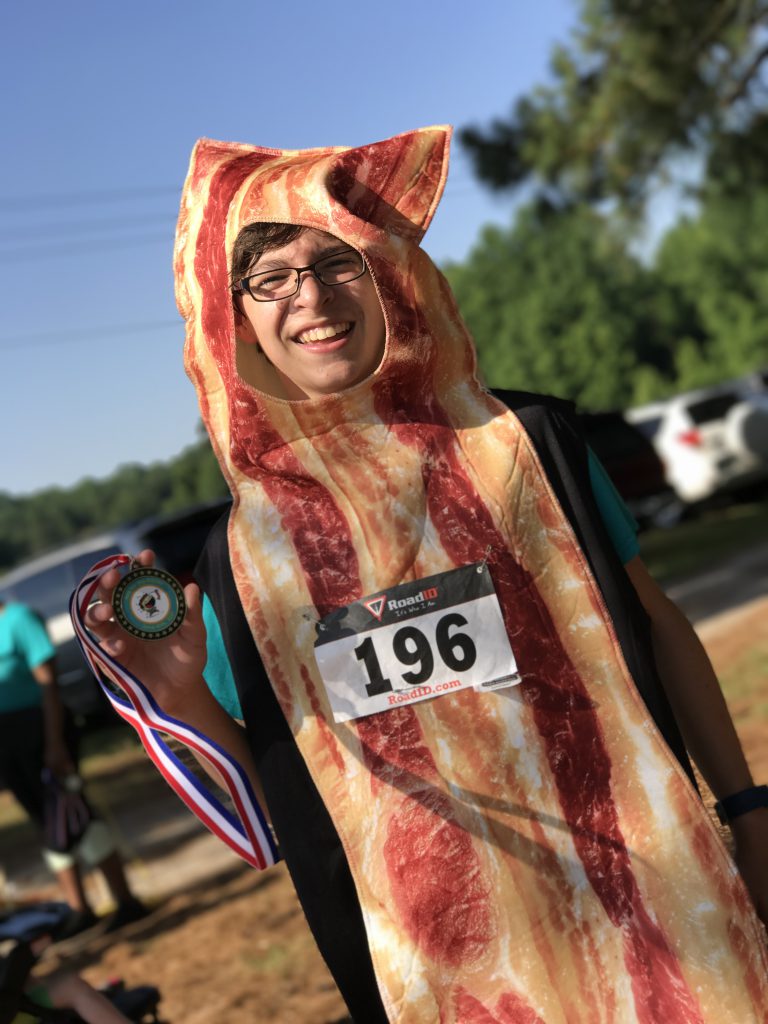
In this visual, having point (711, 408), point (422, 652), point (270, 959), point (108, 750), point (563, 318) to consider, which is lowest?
point (270, 959)

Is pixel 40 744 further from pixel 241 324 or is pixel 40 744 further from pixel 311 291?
pixel 311 291

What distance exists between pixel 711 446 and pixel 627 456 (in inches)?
92.1

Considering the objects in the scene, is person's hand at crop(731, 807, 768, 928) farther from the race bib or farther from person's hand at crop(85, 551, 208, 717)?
person's hand at crop(85, 551, 208, 717)

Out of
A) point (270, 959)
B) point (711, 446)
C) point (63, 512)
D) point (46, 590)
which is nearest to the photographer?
point (270, 959)

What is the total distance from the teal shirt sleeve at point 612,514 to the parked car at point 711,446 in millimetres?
14873

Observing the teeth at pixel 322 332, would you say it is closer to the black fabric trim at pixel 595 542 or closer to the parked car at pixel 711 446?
the black fabric trim at pixel 595 542

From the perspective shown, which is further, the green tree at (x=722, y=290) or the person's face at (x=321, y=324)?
the green tree at (x=722, y=290)

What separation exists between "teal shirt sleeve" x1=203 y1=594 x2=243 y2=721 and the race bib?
237mm

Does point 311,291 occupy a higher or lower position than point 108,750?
higher

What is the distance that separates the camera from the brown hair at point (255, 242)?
174 centimetres

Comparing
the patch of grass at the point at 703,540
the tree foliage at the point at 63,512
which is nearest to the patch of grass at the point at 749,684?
the patch of grass at the point at 703,540

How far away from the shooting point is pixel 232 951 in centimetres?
504

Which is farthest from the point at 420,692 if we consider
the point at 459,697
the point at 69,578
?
the point at 69,578

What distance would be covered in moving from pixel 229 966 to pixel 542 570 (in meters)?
3.78
